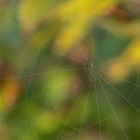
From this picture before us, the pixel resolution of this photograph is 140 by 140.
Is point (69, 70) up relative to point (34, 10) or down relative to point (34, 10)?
down

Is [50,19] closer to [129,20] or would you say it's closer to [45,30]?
[45,30]

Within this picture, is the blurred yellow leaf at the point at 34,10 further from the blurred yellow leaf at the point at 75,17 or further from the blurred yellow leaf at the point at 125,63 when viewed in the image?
the blurred yellow leaf at the point at 125,63

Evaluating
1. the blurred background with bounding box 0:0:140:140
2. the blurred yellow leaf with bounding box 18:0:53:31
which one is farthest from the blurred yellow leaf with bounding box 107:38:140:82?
the blurred yellow leaf with bounding box 18:0:53:31

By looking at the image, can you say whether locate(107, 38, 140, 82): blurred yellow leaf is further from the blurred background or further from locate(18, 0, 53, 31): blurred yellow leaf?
locate(18, 0, 53, 31): blurred yellow leaf

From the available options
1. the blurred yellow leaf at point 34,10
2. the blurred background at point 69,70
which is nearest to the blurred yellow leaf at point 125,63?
the blurred background at point 69,70

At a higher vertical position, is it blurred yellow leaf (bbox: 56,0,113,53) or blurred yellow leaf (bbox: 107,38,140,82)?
blurred yellow leaf (bbox: 56,0,113,53)

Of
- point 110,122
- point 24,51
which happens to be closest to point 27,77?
point 24,51

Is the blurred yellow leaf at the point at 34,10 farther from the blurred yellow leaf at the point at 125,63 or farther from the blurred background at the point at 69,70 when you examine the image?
the blurred yellow leaf at the point at 125,63

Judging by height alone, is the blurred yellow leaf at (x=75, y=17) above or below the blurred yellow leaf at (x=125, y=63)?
above
